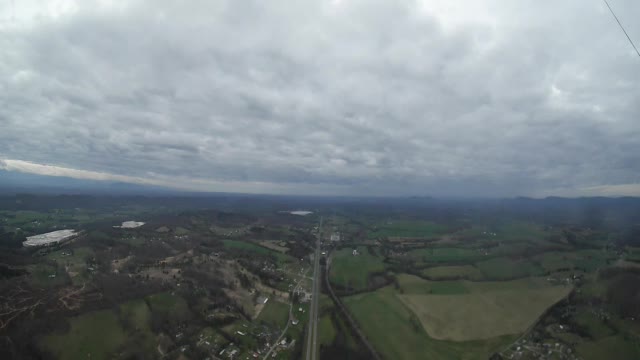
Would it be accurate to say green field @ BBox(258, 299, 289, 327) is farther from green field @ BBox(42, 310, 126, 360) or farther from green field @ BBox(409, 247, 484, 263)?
green field @ BBox(409, 247, 484, 263)

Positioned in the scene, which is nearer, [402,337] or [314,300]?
[402,337]

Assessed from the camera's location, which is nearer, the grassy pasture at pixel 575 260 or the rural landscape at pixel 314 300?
the rural landscape at pixel 314 300

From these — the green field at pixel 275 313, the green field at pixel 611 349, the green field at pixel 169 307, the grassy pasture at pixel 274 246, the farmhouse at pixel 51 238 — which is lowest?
the green field at pixel 275 313

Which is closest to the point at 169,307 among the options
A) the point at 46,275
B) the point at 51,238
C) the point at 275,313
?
the point at 275,313

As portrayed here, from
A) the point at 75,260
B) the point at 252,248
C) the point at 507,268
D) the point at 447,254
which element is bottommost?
the point at 252,248

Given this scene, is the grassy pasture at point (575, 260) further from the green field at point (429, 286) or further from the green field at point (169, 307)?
the green field at point (169, 307)

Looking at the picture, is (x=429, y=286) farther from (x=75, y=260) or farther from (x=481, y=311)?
(x=75, y=260)

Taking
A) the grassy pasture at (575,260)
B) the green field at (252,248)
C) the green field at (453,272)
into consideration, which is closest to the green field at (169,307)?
the green field at (252,248)
